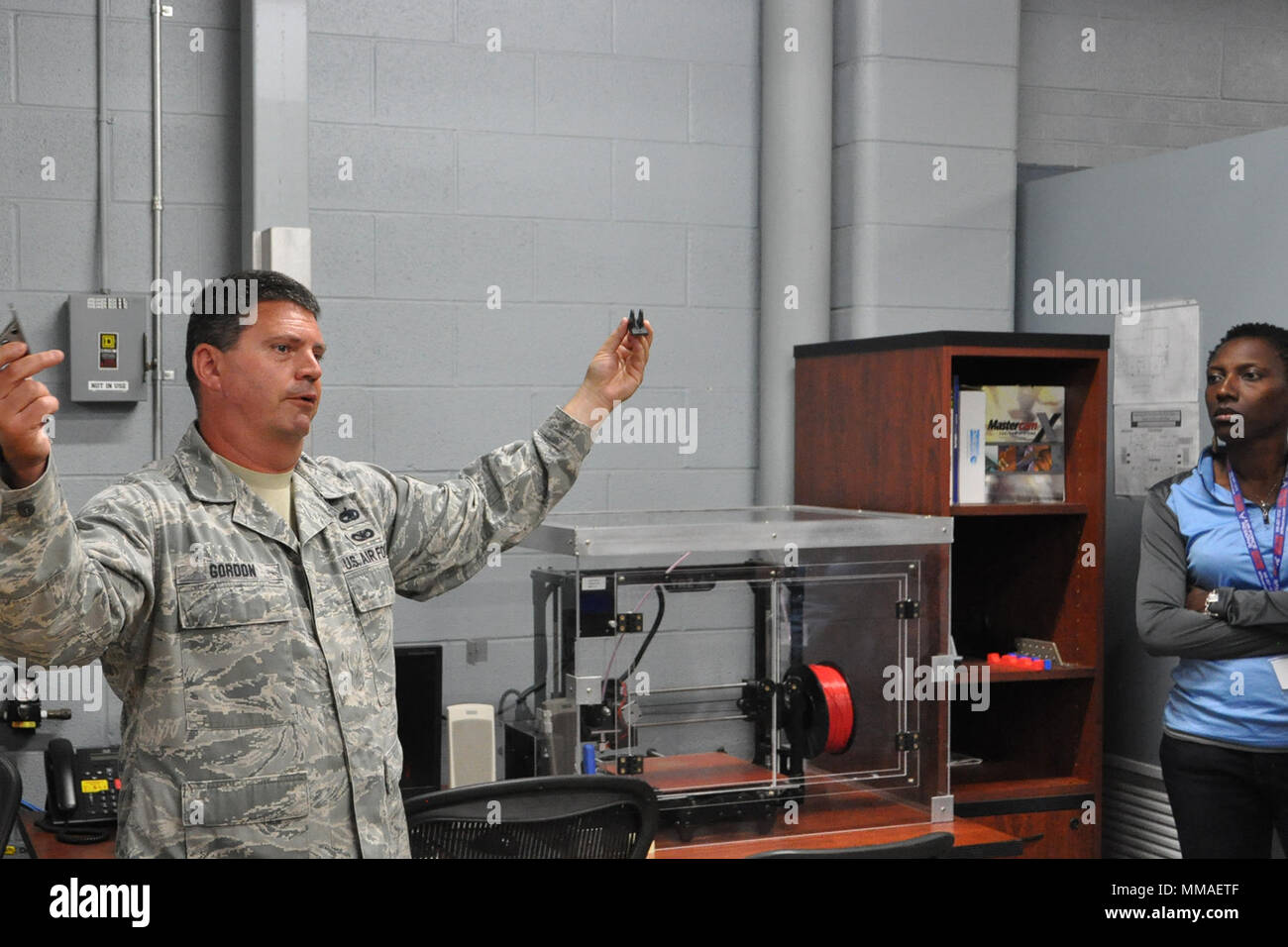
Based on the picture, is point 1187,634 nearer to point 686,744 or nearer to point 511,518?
point 686,744

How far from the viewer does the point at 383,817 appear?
6.16 ft

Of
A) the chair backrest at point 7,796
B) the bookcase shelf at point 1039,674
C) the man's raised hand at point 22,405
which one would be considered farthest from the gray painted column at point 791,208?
the man's raised hand at point 22,405

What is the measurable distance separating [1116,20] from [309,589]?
10.5 feet

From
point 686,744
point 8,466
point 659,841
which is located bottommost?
point 659,841

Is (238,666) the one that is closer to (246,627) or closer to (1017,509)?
(246,627)

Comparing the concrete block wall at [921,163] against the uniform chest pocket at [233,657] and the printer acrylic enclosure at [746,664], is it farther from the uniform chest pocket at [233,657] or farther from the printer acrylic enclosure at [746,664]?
the uniform chest pocket at [233,657]

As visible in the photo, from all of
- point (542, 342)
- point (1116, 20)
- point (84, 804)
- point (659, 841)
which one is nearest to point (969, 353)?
point (542, 342)

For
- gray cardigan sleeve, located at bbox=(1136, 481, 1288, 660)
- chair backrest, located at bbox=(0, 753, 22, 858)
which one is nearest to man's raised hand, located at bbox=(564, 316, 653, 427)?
chair backrest, located at bbox=(0, 753, 22, 858)

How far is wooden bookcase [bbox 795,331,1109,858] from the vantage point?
3.05 metres

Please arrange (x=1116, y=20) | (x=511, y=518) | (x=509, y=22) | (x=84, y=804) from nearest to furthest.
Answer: (x=511, y=518), (x=84, y=804), (x=509, y=22), (x=1116, y=20)

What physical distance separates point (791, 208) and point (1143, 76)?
135 centimetres

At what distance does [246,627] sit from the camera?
1800mm

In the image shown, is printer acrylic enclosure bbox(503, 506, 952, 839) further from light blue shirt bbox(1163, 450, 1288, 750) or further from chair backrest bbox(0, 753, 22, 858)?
chair backrest bbox(0, 753, 22, 858)

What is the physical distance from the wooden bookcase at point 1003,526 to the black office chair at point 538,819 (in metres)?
1.45
